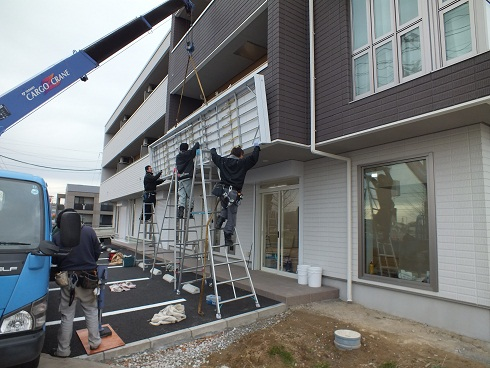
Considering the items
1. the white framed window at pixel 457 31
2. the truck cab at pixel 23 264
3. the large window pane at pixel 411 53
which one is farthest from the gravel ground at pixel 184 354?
the white framed window at pixel 457 31

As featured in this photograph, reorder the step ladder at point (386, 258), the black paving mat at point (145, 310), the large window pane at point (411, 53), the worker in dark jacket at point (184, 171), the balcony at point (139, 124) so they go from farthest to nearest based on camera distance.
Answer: the balcony at point (139, 124)
the worker in dark jacket at point (184, 171)
the step ladder at point (386, 258)
the large window pane at point (411, 53)
the black paving mat at point (145, 310)

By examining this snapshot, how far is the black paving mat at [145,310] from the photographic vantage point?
4539 millimetres

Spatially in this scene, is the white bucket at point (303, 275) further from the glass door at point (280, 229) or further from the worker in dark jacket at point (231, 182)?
the worker in dark jacket at point (231, 182)

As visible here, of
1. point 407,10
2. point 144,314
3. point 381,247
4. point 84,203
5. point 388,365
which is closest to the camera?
point 388,365

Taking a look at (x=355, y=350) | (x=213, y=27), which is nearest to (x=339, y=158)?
(x=355, y=350)

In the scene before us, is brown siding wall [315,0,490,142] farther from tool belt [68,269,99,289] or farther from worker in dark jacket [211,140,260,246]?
tool belt [68,269,99,289]

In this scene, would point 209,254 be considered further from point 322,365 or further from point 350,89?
point 350,89

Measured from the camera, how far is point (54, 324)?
5.05 metres

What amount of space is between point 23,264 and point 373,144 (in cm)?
603

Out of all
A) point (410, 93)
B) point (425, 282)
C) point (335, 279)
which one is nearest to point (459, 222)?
point (425, 282)

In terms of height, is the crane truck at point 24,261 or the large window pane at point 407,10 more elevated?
the large window pane at point 407,10

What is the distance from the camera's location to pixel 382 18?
618cm

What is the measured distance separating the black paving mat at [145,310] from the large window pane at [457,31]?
5.29 m

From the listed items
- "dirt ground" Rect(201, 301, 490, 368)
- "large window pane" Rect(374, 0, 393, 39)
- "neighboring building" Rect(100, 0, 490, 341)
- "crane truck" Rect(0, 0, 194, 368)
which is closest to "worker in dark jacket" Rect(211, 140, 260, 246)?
"neighboring building" Rect(100, 0, 490, 341)
